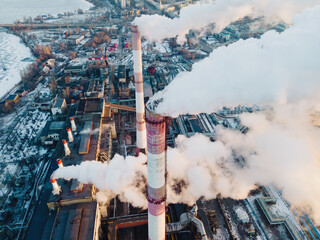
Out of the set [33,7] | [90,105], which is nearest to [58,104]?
[90,105]

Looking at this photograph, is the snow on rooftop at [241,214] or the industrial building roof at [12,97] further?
the industrial building roof at [12,97]

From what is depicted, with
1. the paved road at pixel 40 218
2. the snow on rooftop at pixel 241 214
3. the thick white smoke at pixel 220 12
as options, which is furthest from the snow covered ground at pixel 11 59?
the snow on rooftop at pixel 241 214

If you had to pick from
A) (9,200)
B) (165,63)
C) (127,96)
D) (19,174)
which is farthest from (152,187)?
(165,63)

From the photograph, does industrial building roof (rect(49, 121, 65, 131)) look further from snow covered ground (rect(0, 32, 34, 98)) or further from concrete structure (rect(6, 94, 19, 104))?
snow covered ground (rect(0, 32, 34, 98))

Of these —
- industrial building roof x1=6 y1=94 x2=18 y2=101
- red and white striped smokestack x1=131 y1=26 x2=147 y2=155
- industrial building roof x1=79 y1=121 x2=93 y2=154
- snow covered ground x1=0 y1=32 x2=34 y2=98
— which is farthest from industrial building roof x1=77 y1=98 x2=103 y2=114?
snow covered ground x1=0 y1=32 x2=34 y2=98

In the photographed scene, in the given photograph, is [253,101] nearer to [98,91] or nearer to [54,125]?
[54,125]

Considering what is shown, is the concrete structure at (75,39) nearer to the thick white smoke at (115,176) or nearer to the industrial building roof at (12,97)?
the industrial building roof at (12,97)
